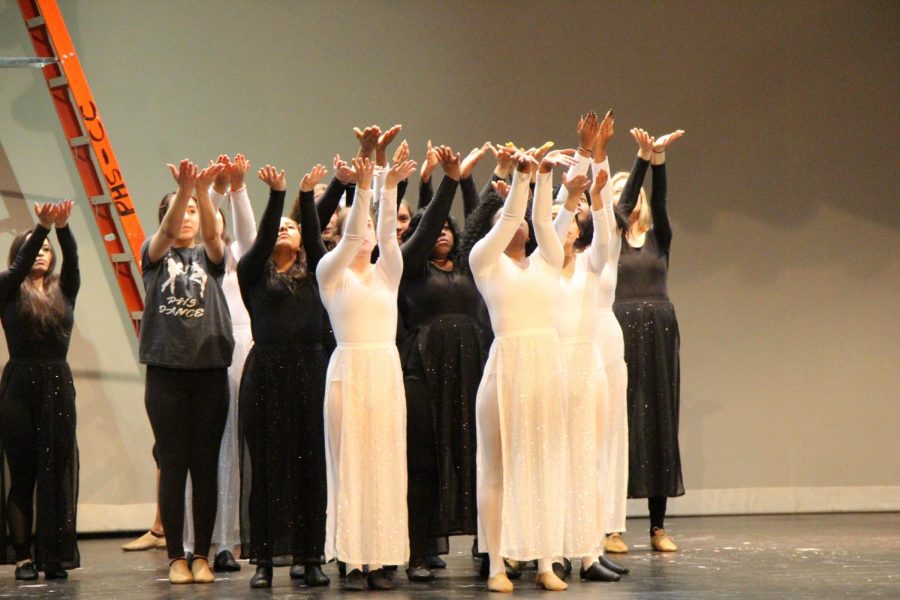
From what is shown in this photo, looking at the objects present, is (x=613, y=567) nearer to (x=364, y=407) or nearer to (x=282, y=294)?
(x=364, y=407)

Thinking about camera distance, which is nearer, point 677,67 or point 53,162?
point 53,162

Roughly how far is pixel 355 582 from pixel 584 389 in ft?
3.48

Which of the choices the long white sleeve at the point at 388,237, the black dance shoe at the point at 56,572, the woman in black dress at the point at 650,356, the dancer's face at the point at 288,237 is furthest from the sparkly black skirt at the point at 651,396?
the black dance shoe at the point at 56,572

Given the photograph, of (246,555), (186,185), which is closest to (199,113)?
(186,185)

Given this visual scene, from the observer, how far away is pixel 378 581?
4.28m

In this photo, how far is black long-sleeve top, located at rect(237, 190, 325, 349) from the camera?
4387 millimetres

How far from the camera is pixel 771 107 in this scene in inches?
290

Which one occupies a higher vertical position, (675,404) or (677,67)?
(677,67)

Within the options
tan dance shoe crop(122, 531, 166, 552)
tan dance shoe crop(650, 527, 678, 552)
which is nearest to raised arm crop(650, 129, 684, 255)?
tan dance shoe crop(650, 527, 678, 552)

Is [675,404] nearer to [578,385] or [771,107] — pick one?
[578,385]

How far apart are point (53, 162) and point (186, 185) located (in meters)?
2.65

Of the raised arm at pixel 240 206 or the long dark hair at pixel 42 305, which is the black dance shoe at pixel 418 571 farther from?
the long dark hair at pixel 42 305

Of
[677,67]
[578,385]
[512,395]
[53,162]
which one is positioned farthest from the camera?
[677,67]

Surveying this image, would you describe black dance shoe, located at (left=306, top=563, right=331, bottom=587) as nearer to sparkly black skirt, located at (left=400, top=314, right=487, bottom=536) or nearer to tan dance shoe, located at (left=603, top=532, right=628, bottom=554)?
sparkly black skirt, located at (left=400, top=314, right=487, bottom=536)
